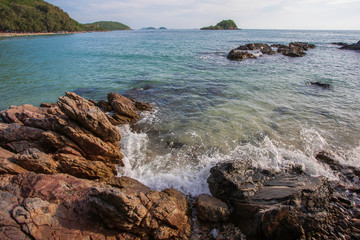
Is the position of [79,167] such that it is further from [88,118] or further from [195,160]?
[195,160]

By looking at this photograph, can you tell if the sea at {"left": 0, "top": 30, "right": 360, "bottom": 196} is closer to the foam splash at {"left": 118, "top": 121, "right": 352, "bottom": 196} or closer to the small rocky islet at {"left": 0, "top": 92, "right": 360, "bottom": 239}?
the foam splash at {"left": 118, "top": 121, "right": 352, "bottom": 196}

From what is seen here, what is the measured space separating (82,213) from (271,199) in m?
7.09

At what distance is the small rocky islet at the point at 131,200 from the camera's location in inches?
228

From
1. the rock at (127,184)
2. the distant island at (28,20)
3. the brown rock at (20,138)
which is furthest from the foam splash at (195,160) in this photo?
the distant island at (28,20)

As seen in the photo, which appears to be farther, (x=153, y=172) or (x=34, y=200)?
(x=153, y=172)

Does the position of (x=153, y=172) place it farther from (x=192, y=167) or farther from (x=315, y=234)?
(x=315, y=234)

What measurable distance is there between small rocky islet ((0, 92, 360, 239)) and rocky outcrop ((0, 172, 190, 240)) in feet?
0.09

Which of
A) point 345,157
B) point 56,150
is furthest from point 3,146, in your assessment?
point 345,157

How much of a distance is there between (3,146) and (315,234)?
1442cm

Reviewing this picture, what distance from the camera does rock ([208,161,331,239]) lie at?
229 inches

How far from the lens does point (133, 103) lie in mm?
16953

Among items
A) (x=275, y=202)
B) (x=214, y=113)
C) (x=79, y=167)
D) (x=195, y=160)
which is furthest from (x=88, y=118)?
(x=214, y=113)

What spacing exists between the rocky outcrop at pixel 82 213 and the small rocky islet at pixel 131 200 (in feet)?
0.09

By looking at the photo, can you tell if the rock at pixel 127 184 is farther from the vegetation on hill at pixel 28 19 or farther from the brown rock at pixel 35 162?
the vegetation on hill at pixel 28 19
